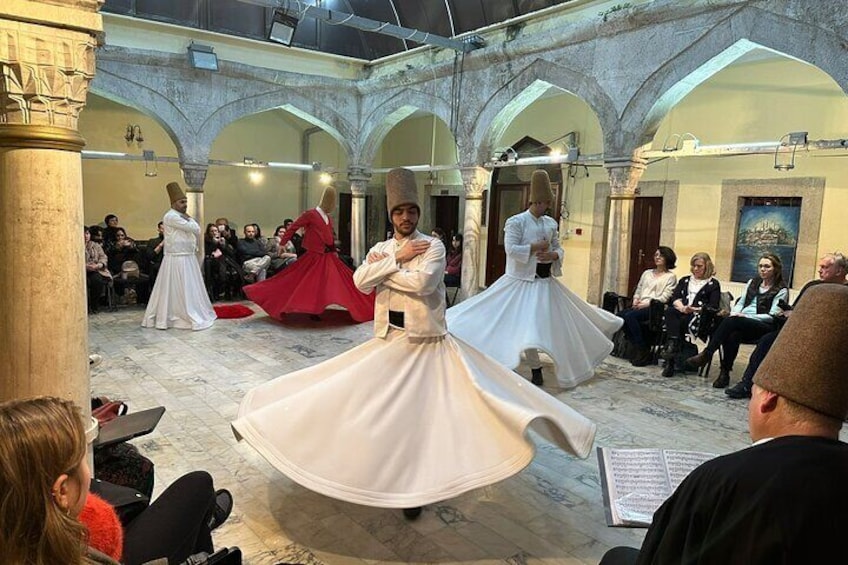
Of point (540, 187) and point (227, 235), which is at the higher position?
point (540, 187)

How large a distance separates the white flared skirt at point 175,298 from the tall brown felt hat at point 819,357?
715cm

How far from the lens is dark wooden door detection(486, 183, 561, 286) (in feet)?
40.9

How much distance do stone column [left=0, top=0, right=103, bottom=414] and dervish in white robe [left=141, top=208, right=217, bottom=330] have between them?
515cm

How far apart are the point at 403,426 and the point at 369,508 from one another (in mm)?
636

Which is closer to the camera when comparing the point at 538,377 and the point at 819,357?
the point at 819,357

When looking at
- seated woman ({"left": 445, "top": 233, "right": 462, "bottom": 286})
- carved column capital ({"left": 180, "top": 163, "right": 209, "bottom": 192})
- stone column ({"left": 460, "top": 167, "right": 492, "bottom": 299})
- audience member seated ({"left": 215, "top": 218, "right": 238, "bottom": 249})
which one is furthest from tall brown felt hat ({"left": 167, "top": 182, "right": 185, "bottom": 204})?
seated woman ({"left": 445, "top": 233, "right": 462, "bottom": 286})

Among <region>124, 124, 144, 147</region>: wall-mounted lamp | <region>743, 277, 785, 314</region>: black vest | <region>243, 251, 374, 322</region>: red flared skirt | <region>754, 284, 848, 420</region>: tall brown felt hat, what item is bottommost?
<region>243, 251, 374, 322</region>: red flared skirt

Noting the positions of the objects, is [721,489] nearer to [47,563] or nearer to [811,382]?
[811,382]

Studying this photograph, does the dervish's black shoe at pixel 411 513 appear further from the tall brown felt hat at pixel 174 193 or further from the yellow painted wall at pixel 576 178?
the yellow painted wall at pixel 576 178

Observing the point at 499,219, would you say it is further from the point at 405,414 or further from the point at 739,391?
the point at 405,414

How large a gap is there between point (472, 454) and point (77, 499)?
5.70 ft

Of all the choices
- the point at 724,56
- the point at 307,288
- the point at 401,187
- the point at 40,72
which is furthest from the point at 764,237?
the point at 40,72

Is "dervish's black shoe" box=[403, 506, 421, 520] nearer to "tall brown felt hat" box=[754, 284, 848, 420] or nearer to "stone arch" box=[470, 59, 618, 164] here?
"tall brown felt hat" box=[754, 284, 848, 420]

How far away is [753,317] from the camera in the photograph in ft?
18.6
